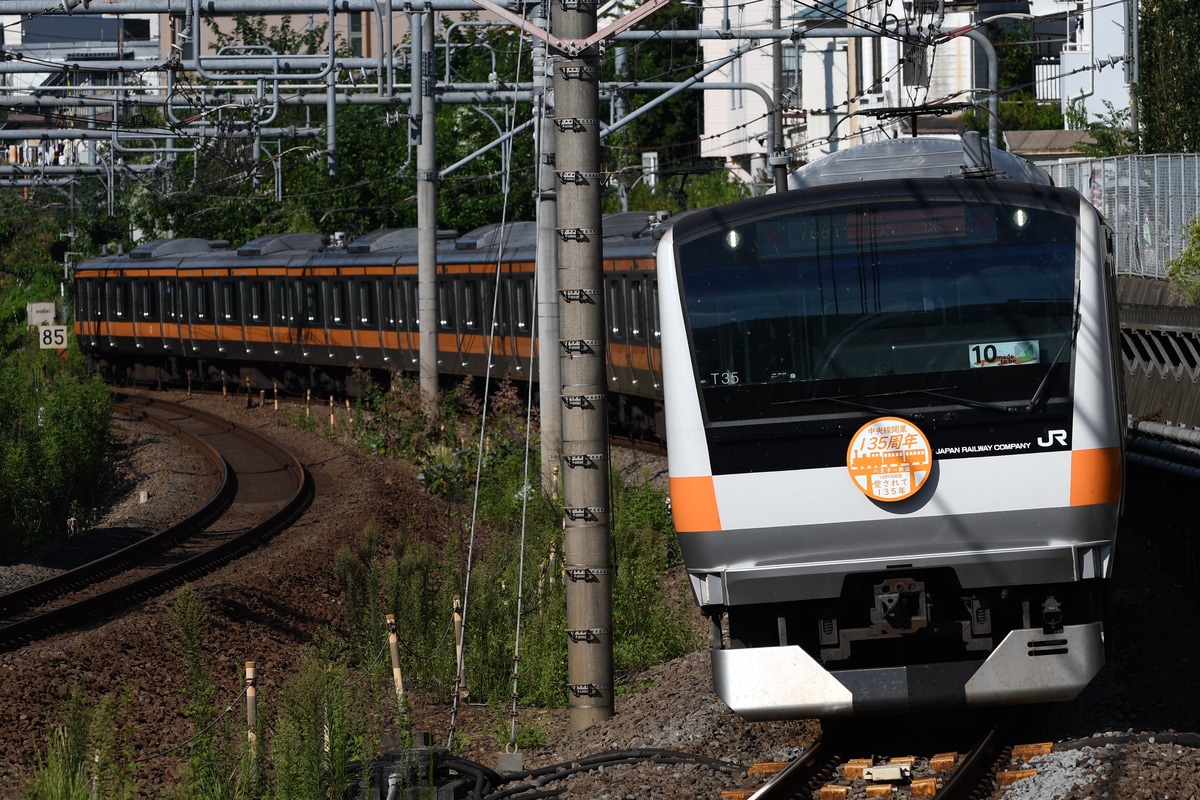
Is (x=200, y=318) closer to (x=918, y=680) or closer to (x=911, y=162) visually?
(x=911, y=162)

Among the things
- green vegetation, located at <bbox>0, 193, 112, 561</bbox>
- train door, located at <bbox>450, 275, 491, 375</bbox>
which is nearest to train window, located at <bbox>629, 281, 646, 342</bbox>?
train door, located at <bbox>450, 275, 491, 375</bbox>

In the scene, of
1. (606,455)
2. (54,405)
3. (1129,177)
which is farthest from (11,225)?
(606,455)

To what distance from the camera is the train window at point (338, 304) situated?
30.9 meters

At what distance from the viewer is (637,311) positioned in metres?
20.4

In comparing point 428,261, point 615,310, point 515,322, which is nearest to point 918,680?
point 615,310

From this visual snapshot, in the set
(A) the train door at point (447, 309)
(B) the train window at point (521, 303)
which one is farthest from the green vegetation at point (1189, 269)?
(A) the train door at point (447, 309)

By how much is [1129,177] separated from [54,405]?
14.9m

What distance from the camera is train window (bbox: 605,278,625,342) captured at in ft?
69.3

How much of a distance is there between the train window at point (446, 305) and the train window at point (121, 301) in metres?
13.2

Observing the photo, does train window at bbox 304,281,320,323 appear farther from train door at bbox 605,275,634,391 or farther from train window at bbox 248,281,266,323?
train door at bbox 605,275,634,391

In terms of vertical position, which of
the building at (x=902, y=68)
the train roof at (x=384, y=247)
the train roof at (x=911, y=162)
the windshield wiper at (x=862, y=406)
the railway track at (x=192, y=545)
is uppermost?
the building at (x=902, y=68)

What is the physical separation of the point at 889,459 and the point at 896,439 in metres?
0.10

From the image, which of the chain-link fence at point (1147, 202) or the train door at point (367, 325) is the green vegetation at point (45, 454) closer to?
the train door at point (367, 325)

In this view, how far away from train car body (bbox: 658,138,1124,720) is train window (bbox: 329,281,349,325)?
2329 cm
